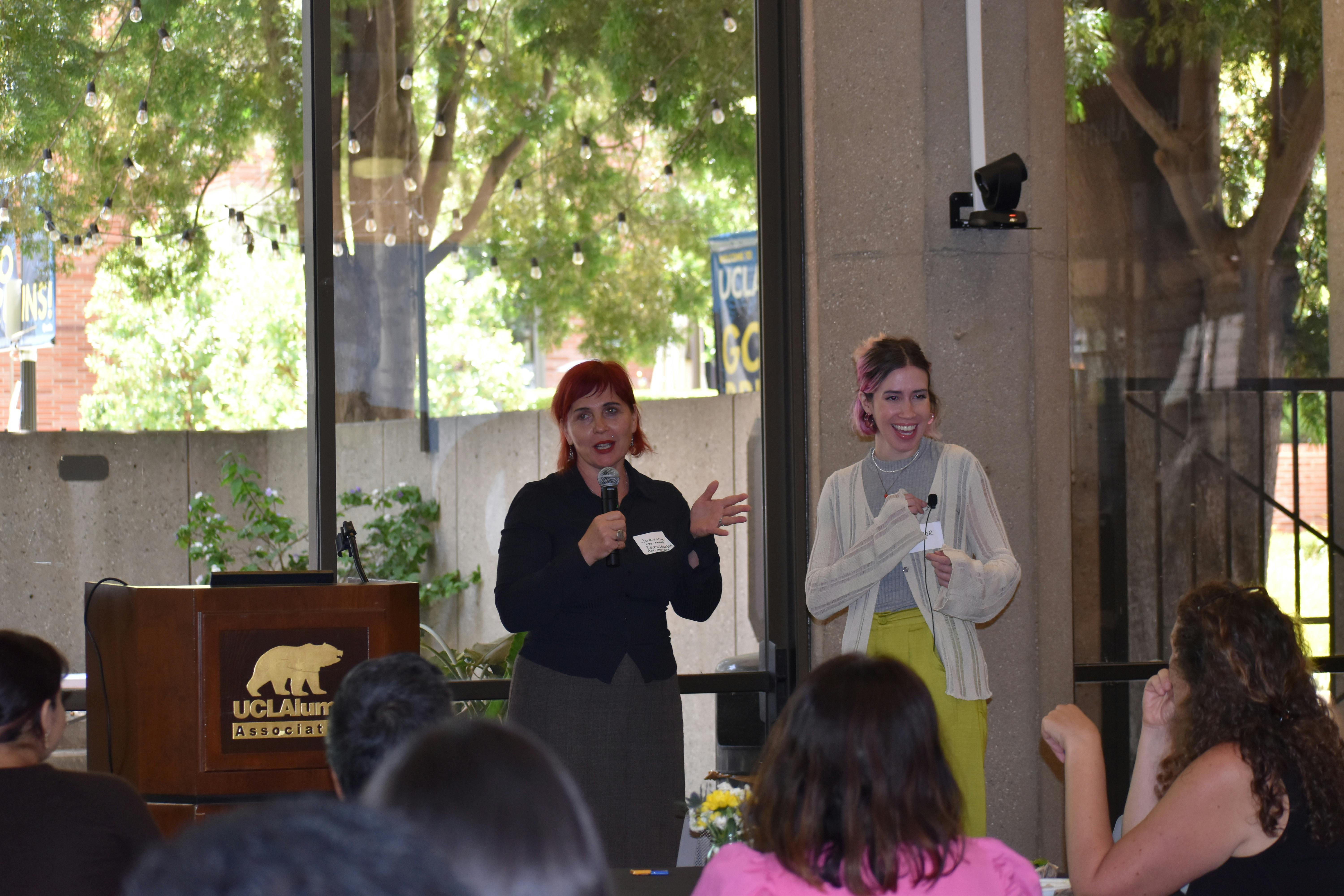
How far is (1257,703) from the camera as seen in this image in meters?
1.99

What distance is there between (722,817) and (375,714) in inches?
30.2

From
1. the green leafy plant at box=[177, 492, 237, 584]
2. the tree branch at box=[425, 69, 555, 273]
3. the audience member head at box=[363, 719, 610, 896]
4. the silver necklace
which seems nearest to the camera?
the audience member head at box=[363, 719, 610, 896]

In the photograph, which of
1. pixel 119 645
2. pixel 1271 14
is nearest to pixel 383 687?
pixel 119 645

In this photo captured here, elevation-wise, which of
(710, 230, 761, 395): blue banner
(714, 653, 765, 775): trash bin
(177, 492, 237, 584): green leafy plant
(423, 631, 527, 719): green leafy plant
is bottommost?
(714, 653, 765, 775): trash bin

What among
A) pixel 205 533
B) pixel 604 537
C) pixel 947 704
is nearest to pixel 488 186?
pixel 205 533

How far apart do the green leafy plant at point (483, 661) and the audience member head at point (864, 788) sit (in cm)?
256

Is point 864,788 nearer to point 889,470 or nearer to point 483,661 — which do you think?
point 889,470

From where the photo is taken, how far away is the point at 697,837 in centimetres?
256

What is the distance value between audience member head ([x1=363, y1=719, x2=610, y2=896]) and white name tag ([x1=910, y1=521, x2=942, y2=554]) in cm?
223

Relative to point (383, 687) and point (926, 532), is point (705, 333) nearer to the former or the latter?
point (926, 532)

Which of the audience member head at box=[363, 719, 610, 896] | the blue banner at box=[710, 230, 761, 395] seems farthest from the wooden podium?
the audience member head at box=[363, 719, 610, 896]

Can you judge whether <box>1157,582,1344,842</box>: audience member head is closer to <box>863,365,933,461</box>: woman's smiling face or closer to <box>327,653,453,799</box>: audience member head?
<box>863,365,933,461</box>: woman's smiling face

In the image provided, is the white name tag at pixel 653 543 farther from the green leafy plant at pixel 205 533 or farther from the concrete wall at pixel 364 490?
the green leafy plant at pixel 205 533

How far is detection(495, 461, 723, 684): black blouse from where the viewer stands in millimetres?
3109
